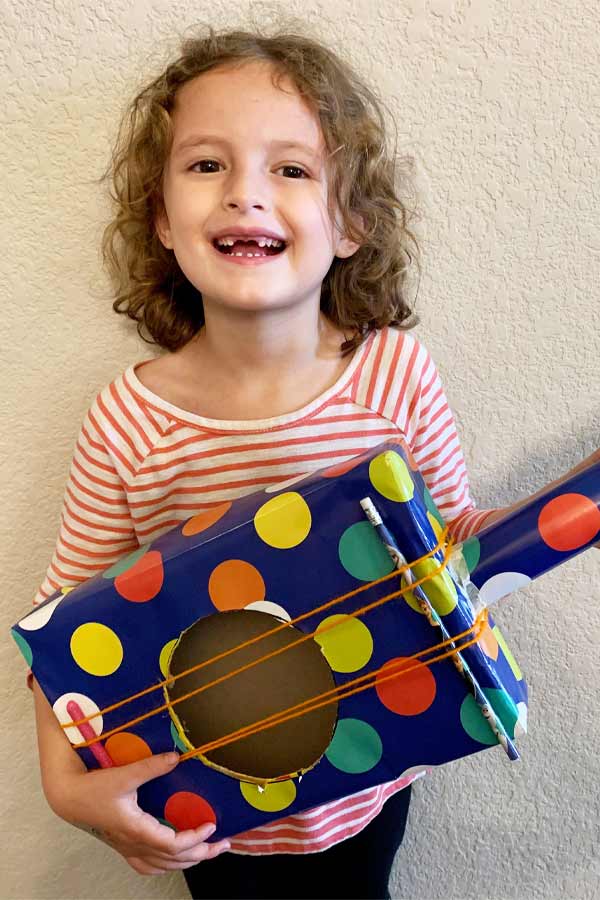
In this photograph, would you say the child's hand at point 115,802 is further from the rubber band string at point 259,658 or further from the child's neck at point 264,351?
the child's neck at point 264,351

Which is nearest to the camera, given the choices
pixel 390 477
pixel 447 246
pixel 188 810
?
pixel 390 477

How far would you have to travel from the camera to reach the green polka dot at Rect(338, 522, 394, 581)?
0.44 m

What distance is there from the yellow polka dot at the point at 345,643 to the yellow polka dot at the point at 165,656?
0.09m

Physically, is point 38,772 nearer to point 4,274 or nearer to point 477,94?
point 4,274

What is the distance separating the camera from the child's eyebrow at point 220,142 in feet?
1.73

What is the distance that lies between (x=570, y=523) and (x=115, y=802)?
347mm

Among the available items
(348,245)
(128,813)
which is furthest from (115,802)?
(348,245)

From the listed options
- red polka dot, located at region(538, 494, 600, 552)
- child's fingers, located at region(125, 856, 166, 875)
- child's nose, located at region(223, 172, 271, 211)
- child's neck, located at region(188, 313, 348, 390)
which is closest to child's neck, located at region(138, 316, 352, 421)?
child's neck, located at region(188, 313, 348, 390)

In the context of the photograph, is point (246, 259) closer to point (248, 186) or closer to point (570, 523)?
point (248, 186)

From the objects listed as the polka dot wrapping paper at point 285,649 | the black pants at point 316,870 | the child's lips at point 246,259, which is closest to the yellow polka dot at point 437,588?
the polka dot wrapping paper at point 285,649

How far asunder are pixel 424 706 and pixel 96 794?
0.76ft

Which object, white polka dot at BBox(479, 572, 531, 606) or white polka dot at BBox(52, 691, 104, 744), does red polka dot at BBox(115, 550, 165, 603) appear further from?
white polka dot at BBox(479, 572, 531, 606)

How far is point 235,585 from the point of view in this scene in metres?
0.47

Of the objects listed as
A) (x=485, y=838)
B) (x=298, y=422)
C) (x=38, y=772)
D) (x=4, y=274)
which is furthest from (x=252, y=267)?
(x=485, y=838)
